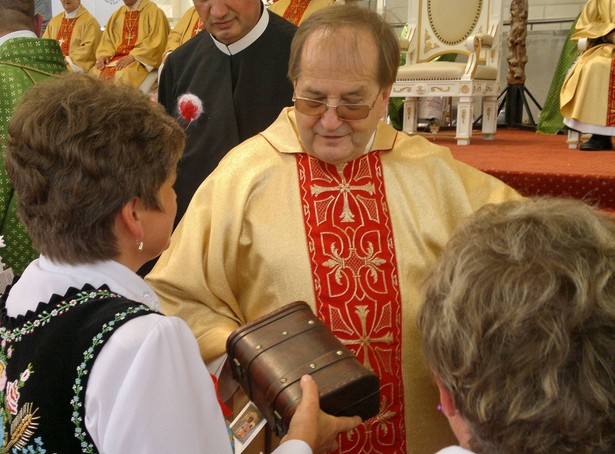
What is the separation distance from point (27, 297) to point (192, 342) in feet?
1.05

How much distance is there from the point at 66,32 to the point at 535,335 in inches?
441

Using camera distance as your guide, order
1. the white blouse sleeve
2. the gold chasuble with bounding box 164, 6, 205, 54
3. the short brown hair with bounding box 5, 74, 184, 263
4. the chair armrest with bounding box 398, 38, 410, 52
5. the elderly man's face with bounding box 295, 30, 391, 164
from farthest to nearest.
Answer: the gold chasuble with bounding box 164, 6, 205, 54 < the chair armrest with bounding box 398, 38, 410, 52 < the elderly man's face with bounding box 295, 30, 391, 164 < the short brown hair with bounding box 5, 74, 184, 263 < the white blouse sleeve

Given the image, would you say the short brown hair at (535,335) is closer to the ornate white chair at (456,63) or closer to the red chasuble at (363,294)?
the red chasuble at (363,294)

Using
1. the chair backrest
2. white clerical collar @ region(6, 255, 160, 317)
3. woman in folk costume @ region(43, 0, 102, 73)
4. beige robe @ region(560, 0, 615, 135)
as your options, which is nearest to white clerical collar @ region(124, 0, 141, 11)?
woman in folk costume @ region(43, 0, 102, 73)

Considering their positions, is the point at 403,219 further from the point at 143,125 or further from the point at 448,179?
the point at 143,125

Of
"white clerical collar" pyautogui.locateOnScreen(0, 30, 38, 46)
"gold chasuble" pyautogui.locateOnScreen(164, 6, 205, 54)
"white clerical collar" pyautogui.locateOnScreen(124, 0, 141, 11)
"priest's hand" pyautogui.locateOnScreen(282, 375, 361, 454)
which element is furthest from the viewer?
"white clerical collar" pyautogui.locateOnScreen(124, 0, 141, 11)

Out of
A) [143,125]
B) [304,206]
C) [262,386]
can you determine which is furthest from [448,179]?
[143,125]

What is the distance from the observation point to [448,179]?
2271 mm

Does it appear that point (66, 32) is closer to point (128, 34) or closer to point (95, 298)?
point (128, 34)

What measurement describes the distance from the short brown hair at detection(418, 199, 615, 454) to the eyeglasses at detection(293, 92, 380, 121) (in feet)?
3.80

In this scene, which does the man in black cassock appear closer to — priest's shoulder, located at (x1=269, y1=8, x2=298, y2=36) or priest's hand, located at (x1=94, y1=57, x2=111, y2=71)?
priest's shoulder, located at (x1=269, y1=8, x2=298, y2=36)

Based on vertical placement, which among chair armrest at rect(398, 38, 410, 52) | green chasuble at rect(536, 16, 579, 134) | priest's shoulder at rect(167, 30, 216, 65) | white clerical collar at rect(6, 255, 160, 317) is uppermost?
priest's shoulder at rect(167, 30, 216, 65)

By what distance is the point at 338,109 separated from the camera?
2.08 meters

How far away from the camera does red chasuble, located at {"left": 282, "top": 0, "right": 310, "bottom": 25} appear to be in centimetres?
685
